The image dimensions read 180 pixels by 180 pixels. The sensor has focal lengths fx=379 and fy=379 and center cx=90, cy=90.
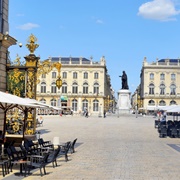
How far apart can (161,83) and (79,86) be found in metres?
24.6

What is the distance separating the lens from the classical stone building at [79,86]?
112 metres

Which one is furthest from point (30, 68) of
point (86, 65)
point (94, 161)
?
point (86, 65)

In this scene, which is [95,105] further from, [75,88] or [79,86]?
[75,88]

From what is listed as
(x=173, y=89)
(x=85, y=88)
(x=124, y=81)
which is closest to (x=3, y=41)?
(x=124, y=81)

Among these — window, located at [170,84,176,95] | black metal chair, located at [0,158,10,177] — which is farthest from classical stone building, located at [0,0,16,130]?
window, located at [170,84,176,95]

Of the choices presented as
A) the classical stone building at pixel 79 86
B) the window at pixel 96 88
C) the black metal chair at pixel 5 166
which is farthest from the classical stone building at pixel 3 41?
the window at pixel 96 88

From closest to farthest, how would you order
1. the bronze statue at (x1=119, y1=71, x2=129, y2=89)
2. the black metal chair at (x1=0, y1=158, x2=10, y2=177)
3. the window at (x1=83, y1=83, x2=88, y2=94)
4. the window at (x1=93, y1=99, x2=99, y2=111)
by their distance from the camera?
the black metal chair at (x1=0, y1=158, x2=10, y2=177) → the bronze statue at (x1=119, y1=71, x2=129, y2=89) → the window at (x1=93, y1=99, x2=99, y2=111) → the window at (x1=83, y1=83, x2=88, y2=94)

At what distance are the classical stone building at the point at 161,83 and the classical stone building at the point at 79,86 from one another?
13.4 meters

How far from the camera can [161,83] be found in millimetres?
113688

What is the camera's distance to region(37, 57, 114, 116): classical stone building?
4405 inches

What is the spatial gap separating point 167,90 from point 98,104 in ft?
69.3

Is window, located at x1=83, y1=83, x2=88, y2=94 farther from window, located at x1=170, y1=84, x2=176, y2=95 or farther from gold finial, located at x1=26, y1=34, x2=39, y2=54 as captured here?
gold finial, located at x1=26, y1=34, x2=39, y2=54

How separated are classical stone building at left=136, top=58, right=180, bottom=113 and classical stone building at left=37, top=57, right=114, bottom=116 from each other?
13440 mm

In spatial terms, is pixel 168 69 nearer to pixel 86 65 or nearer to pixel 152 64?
pixel 152 64
